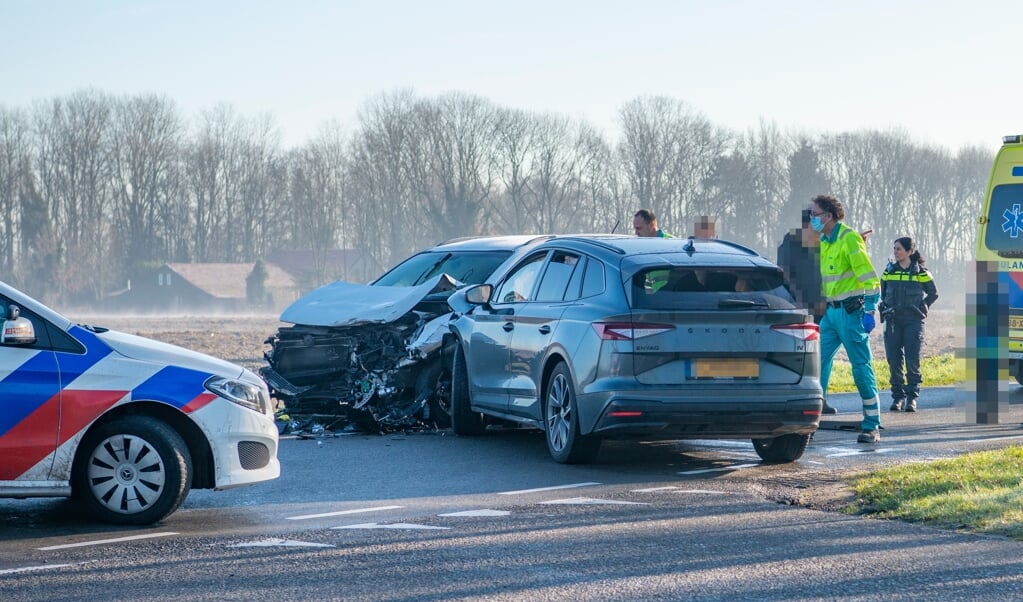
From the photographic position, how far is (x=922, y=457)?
1064 cm

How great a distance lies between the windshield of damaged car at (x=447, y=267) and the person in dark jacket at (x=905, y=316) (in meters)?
4.53

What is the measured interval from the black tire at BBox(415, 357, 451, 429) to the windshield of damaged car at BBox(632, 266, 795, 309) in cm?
346

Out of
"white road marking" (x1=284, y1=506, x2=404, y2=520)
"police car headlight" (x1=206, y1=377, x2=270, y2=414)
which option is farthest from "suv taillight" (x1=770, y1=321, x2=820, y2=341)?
"police car headlight" (x1=206, y1=377, x2=270, y2=414)

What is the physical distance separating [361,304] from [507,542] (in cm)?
621

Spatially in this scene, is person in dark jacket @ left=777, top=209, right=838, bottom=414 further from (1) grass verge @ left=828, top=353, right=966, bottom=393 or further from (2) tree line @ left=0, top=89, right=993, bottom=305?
(2) tree line @ left=0, top=89, right=993, bottom=305

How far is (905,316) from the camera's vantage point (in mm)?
14875

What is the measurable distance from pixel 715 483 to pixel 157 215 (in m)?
98.2

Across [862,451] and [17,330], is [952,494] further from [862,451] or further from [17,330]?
[17,330]

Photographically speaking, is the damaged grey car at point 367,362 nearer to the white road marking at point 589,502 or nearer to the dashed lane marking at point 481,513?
the white road marking at point 589,502

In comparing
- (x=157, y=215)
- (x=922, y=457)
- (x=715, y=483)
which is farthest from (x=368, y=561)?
(x=157, y=215)

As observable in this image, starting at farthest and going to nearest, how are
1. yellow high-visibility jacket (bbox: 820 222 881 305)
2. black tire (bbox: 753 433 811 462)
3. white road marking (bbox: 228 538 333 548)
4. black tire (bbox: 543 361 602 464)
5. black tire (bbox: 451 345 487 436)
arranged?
black tire (bbox: 451 345 487 436) < yellow high-visibility jacket (bbox: 820 222 881 305) < black tire (bbox: 753 433 811 462) < black tire (bbox: 543 361 602 464) < white road marking (bbox: 228 538 333 548)

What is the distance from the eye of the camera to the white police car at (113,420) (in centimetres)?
732

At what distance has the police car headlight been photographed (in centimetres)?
781

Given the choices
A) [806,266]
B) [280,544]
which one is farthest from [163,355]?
[806,266]
